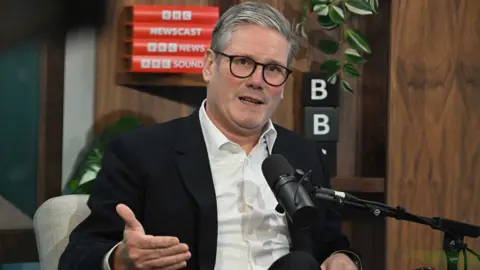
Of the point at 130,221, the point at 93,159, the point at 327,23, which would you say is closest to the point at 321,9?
the point at 327,23

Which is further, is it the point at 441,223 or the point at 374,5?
the point at 374,5

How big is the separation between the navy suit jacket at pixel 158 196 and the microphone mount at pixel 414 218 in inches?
11.8

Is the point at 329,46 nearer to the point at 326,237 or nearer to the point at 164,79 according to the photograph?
the point at 164,79

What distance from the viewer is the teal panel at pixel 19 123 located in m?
2.49

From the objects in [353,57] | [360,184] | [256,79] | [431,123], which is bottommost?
[360,184]

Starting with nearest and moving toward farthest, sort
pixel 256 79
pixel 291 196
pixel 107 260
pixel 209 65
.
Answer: pixel 291 196 → pixel 107 260 → pixel 256 79 → pixel 209 65

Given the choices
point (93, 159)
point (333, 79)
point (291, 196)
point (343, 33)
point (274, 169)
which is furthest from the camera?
point (343, 33)

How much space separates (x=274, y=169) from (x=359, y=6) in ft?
3.86

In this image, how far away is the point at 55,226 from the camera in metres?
1.77

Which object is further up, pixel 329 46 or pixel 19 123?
pixel 329 46

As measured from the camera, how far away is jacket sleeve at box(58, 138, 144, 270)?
1585 millimetres

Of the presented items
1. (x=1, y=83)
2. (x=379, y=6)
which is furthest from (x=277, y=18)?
(x=1, y=83)

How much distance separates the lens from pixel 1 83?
8.16 feet

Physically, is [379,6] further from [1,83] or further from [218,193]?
[1,83]
